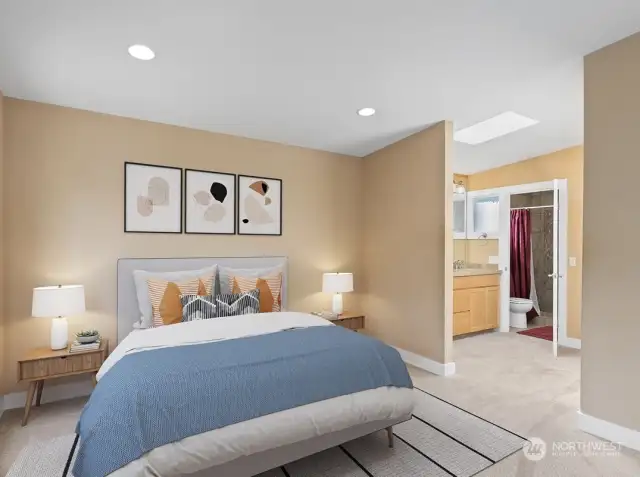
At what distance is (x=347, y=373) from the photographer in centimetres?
211

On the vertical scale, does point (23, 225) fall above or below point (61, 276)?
above

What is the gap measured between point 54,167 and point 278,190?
2118 millimetres

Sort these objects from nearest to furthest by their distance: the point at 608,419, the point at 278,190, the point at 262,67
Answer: the point at 608,419 → the point at 262,67 → the point at 278,190

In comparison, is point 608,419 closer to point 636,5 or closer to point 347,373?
point 347,373

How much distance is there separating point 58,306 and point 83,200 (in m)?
0.98

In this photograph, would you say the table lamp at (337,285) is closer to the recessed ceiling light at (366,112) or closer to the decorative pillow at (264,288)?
the decorative pillow at (264,288)

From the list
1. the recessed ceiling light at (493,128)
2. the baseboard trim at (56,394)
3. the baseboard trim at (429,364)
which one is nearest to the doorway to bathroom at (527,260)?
the recessed ceiling light at (493,128)

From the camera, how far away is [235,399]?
1.79m

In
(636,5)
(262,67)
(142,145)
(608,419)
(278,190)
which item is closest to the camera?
(636,5)

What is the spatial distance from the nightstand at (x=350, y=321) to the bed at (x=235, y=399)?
1513 millimetres

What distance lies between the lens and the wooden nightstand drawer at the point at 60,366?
2600 mm

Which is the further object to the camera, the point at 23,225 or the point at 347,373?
the point at 23,225

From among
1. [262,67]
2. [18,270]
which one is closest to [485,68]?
[262,67]

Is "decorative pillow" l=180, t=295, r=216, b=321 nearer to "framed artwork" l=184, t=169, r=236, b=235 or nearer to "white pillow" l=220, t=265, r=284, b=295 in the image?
"white pillow" l=220, t=265, r=284, b=295
